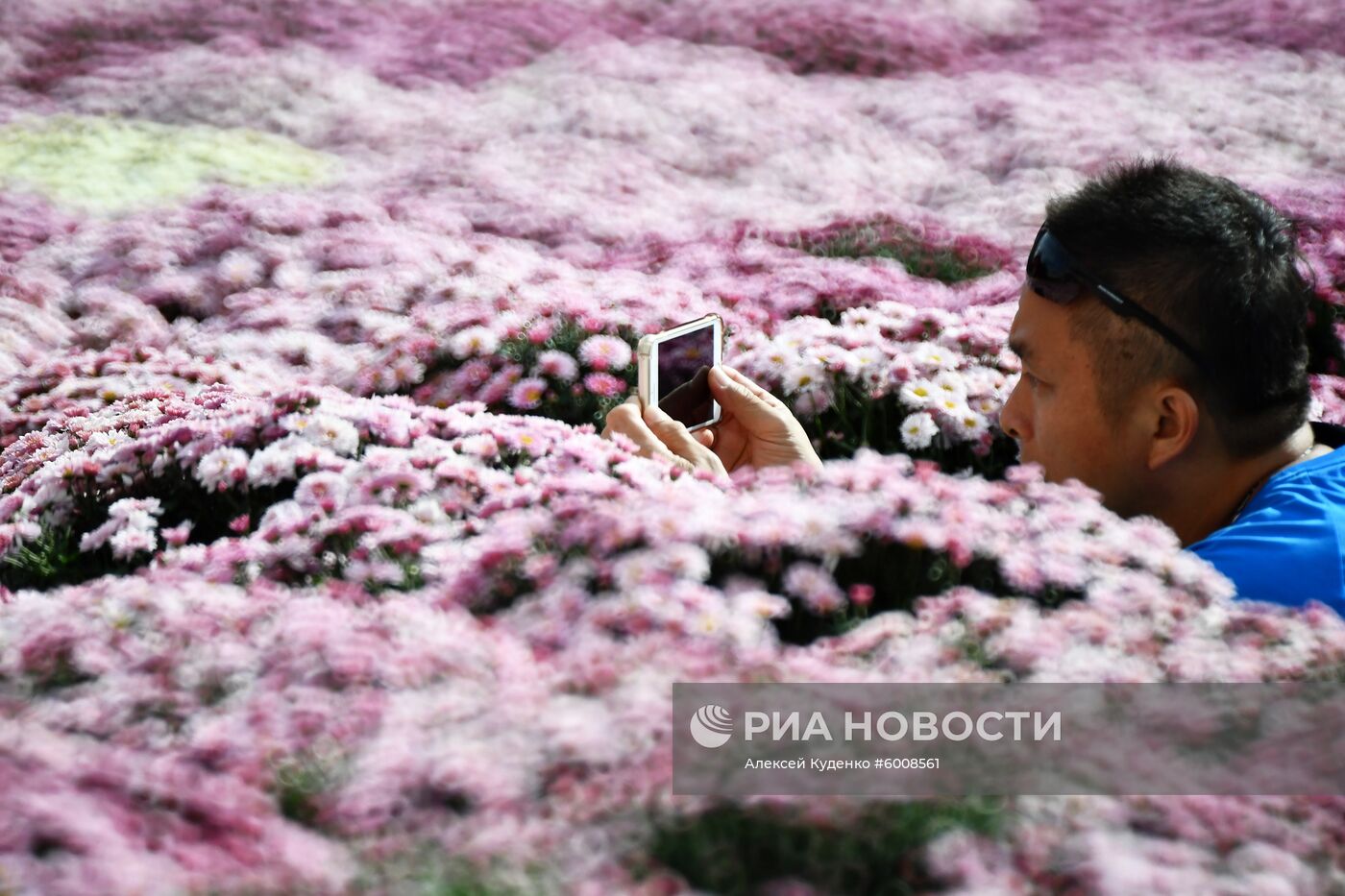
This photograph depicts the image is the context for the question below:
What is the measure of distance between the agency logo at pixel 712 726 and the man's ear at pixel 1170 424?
1401mm

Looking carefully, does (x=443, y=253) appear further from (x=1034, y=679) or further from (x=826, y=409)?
(x=1034, y=679)

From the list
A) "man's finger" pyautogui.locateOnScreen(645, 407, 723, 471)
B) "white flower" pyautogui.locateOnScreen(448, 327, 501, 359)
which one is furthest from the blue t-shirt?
"white flower" pyautogui.locateOnScreen(448, 327, 501, 359)

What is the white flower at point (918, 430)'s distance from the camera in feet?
13.2

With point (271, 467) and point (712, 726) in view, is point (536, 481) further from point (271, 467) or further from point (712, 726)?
point (712, 726)

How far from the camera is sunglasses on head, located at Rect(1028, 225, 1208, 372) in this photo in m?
2.96

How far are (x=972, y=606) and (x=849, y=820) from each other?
57cm

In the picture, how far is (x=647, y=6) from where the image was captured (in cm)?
997

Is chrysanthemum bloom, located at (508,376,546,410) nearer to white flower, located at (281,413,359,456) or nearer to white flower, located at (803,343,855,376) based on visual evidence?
white flower, located at (803,343,855,376)

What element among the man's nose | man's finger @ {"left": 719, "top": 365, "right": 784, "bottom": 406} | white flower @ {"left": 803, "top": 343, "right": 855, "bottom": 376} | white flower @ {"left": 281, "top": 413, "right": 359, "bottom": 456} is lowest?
white flower @ {"left": 803, "top": 343, "right": 855, "bottom": 376}

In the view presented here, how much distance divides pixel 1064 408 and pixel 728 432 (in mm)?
958

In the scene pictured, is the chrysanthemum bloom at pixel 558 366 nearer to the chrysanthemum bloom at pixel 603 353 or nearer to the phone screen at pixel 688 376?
the chrysanthemum bloom at pixel 603 353

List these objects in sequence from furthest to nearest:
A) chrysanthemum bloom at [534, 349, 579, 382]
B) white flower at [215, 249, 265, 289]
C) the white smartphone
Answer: white flower at [215, 249, 265, 289], chrysanthemum bloom at [534, 349, 579, 382], the white smartphone

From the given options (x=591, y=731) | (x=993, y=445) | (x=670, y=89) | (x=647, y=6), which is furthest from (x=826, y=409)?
(x=647, y=6)

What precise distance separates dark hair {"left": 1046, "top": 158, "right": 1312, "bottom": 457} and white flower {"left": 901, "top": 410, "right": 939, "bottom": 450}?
3.16ft
